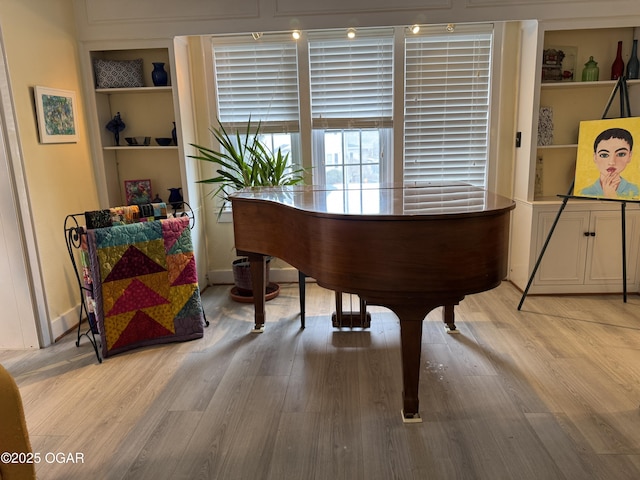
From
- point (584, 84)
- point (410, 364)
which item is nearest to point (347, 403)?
point (410, 364)

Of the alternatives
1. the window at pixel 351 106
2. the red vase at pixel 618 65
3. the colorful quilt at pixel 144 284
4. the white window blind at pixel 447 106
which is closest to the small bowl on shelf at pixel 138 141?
the colorful quilt at pixel 144 284

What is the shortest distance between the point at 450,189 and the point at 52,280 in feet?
8.73

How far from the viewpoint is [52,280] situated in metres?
3.01

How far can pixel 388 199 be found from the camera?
2.32 metres

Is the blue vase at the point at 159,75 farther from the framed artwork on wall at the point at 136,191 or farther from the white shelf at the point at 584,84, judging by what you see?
the white shelf at the point at 584,84

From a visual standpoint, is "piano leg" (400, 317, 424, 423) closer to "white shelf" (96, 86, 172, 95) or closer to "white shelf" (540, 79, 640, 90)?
"white shelf" (540, 79, 640, 90)

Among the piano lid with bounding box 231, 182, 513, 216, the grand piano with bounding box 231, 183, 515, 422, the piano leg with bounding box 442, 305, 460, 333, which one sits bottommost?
the piano leg with bounding box 442, 305, 460, 333

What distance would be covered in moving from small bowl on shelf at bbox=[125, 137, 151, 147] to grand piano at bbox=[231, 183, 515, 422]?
6.65ft

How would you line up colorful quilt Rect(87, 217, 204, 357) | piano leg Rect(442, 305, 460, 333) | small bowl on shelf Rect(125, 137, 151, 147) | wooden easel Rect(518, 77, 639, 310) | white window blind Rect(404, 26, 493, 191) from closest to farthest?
colorful quilt Rect(87, 217, 204, 357)
piano leg Rect(442, 305, 460, 333)
wooden easel Rect(518, 77, 639, 310)
small bowl on shelf Rect(125, 137, 151, 147)
white window blind Rect(404, 26, 493, 191)

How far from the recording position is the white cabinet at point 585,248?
3.47 m

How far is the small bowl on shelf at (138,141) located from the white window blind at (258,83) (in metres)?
0.67

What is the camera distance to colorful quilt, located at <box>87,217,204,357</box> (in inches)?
105

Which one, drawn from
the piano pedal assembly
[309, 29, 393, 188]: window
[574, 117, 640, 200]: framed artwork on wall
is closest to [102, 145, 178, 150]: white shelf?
[309, 29, 393, 188]: window

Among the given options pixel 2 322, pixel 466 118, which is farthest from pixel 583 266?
pixel 2 322
